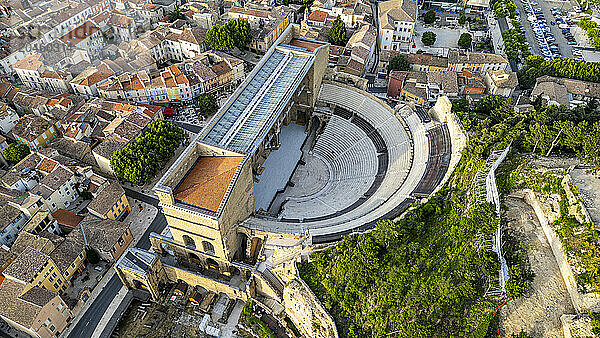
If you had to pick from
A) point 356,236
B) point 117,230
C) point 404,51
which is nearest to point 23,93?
point 117,230

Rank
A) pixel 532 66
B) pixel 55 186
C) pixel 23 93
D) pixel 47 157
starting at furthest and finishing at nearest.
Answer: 1. pixel 532 66
2. pixel 23 93
3. pixel 47 157
4. pixel 55 186

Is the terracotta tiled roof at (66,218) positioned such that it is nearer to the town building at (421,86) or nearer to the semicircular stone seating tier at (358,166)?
the semicircular stone seating tier at (358,166)

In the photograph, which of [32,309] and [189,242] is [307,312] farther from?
[32,309]

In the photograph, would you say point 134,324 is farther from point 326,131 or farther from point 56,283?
point 326,131

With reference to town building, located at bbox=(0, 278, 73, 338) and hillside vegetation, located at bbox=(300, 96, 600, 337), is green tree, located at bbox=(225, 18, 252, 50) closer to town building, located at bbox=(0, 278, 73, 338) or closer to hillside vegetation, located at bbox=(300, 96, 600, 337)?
hillside vegetation, located at bbox=(300, 96, 600, 337)

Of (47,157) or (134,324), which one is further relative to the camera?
(47,157)
